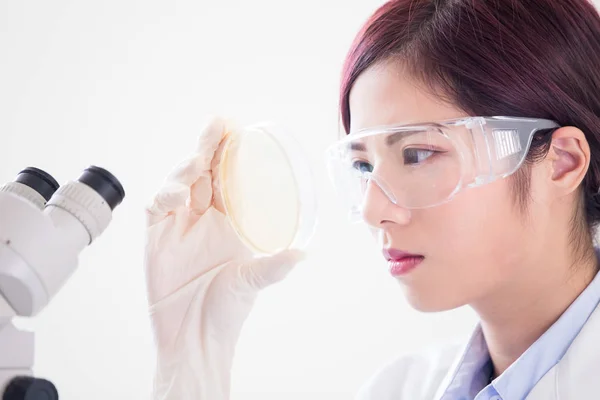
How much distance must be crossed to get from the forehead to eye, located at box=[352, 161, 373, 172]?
7cm

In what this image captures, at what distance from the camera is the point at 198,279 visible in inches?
63.6

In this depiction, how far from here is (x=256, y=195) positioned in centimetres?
155

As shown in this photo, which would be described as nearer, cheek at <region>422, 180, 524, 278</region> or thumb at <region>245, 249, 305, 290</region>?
cheek at <region>422, 180, 524, 278</region>

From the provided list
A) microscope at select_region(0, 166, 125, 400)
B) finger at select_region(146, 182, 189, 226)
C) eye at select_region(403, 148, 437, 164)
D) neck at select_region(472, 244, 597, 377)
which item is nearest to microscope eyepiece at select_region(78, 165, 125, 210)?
microscope at select_region(0, 166, 125, 400)

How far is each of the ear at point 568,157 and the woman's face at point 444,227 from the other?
60 mm

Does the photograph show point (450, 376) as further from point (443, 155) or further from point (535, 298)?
point (443, 155)

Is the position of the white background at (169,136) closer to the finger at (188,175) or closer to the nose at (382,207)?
the finger at (188,175)

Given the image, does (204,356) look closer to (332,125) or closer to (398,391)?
(398,391)

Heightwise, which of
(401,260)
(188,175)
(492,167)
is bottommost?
(401,260)

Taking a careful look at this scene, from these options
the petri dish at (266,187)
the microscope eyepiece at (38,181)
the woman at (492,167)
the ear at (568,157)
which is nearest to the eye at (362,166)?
the woman at (492,167)

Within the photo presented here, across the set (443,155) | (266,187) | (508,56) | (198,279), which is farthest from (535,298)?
(198,279)

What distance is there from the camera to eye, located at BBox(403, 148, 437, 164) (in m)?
1.32

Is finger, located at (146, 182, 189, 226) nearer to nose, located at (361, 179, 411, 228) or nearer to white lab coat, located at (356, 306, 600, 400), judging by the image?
nose, located at (361, 179, 411, 228)

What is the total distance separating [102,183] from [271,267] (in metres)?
0.47
